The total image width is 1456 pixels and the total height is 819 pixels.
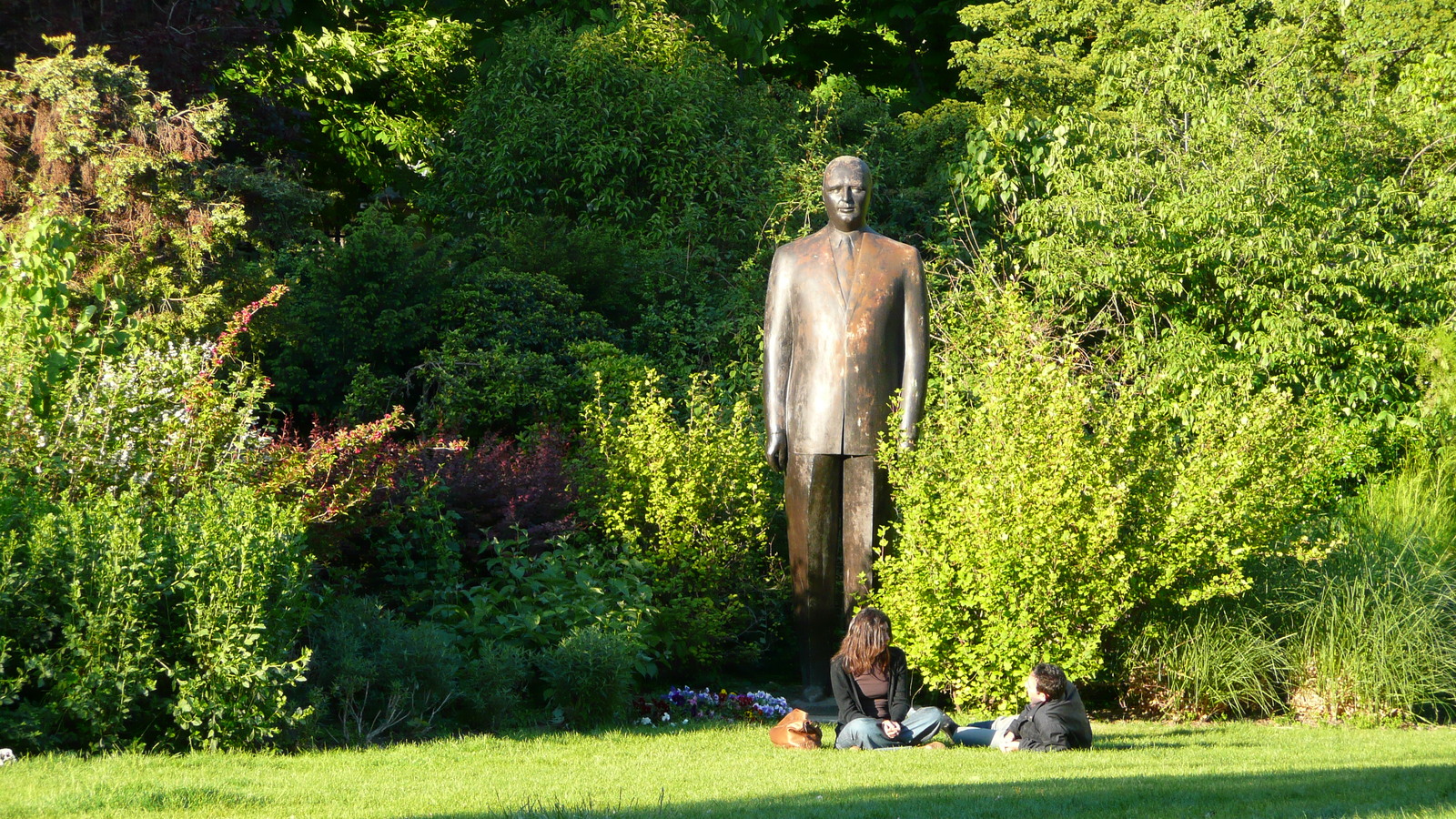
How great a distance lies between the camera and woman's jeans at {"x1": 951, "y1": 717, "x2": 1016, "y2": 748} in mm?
6949

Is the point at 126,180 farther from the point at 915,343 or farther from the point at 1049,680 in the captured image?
the point at 1049,680

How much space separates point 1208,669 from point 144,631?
543 cm

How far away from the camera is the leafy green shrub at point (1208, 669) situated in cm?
789

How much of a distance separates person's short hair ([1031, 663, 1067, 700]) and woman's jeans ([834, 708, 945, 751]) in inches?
23.3

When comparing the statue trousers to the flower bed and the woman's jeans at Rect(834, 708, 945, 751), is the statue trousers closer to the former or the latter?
the flower bed

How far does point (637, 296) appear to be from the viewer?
1382 centimetres

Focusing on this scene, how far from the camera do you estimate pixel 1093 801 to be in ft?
17.0

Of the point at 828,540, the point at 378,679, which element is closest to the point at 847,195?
the point at 828,540

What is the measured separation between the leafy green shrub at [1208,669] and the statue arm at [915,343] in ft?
5.81

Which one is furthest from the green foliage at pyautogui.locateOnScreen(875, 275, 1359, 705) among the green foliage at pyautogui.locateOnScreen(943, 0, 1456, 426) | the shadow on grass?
the green foliage at pyautogui.locateOnScreen(943, 0, 1456, 426)

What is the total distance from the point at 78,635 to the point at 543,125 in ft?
29.6

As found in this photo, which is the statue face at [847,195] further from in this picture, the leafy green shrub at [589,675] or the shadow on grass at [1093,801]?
the shadow on grass at [1093,801]

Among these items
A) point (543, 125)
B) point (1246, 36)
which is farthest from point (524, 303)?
point (1246, 36)

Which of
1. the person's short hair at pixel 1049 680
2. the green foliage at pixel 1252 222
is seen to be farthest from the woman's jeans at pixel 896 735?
the green foliage at pixel 1252 222
